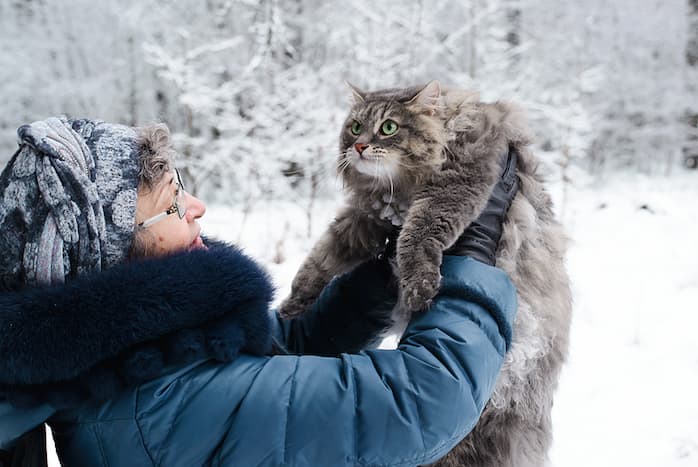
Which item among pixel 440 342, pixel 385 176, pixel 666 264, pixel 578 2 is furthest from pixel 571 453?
pixel 578 2

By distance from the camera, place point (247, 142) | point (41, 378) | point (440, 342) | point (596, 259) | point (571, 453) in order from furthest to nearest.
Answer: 1. point (247, 142)
2. point (596, 259)
3. point (571, 453)
4. point (440, 342)
5. point (41, 378)

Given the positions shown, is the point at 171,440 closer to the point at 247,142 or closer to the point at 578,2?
the point at 247,142

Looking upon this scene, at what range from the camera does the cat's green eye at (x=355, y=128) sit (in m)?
1.91

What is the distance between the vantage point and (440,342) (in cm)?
102

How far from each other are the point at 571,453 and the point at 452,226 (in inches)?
84.4

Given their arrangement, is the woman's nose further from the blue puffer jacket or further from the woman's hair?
the blue puffer jacket

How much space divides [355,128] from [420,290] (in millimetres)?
908

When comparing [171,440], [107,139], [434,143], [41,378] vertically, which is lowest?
[171,440]

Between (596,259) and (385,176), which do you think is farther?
(596,259)

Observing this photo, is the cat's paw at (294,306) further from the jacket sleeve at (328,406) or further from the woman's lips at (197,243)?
the jacket sleeve at (328,406)

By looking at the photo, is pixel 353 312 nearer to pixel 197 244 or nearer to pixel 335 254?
pixel 335 254

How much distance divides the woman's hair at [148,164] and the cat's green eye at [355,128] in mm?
913

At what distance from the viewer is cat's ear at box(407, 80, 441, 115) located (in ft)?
5.59

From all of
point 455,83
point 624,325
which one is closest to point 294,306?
point 624,325
